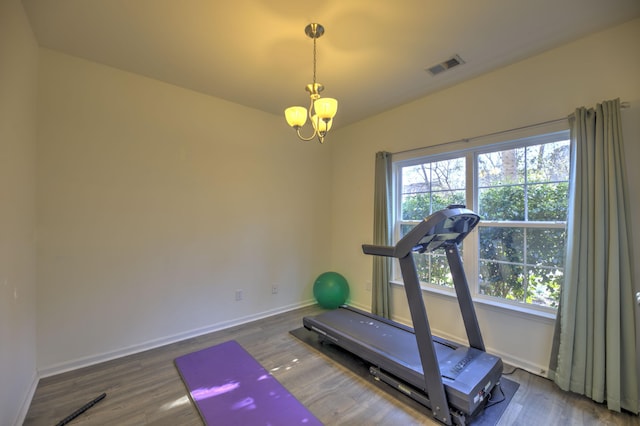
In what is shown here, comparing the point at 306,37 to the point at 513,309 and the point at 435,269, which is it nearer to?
the point at 435,269

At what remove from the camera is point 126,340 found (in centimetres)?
256

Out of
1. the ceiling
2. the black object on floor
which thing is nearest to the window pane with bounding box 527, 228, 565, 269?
the ceiling

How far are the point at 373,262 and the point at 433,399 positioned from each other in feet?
6.04

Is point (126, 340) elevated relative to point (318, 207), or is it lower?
lower

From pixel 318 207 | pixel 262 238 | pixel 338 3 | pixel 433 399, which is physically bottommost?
pixel 433 399

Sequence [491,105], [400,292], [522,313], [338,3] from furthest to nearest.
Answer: [400,292], [491,105], [522,313], [338,3]

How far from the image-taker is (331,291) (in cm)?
361

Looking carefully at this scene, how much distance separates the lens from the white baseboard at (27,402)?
1713 mm

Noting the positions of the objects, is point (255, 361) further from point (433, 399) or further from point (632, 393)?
point (632, 393)

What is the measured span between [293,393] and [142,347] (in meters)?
1.67

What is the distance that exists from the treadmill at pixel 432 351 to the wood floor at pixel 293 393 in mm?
153

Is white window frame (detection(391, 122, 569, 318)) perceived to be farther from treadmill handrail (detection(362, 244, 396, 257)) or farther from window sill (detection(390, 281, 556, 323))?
treadmill handrail (detection(362, 244, 396, 257))

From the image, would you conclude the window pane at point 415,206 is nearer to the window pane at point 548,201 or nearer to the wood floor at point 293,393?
the window pane at point 548,201

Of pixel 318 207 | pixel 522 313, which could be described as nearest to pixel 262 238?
pixel 318 207
